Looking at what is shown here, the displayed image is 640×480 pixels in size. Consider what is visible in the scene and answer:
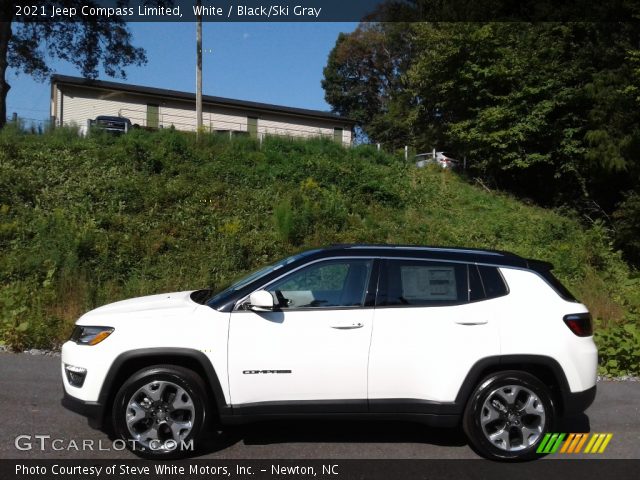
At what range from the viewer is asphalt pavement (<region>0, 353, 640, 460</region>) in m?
4.68

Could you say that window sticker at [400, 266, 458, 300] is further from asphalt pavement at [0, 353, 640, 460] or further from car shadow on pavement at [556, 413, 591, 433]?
car shadow on pavement at [556, 413, 591, 433]

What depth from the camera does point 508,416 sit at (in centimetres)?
466

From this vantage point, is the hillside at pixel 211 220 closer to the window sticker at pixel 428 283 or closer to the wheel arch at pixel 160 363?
the window sticker at pixel 428 283

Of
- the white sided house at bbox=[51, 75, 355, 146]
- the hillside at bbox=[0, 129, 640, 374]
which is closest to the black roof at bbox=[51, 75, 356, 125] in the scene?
the white sided house at bbox=[51, 75, 355, 146]

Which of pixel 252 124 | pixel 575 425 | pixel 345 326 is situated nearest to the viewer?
pixel 345 326

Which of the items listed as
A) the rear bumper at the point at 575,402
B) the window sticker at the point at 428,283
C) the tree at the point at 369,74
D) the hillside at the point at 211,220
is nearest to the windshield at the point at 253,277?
the window sticker at the point at 428,283

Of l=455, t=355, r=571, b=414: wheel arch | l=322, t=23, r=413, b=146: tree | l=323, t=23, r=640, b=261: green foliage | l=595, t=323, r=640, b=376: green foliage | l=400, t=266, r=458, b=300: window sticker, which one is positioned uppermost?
l=322, t=23, r=413, b=146: tree

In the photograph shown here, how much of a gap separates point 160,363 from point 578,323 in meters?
3.38

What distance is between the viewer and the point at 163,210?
14125 mm

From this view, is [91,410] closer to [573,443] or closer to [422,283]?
[422,283]

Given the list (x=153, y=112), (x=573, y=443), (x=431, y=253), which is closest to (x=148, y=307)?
(x=431, y=253)

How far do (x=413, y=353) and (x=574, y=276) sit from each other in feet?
35.4

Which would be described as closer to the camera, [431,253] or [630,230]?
[431,253]

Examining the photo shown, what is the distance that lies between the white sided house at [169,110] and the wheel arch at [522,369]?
2305 cm
